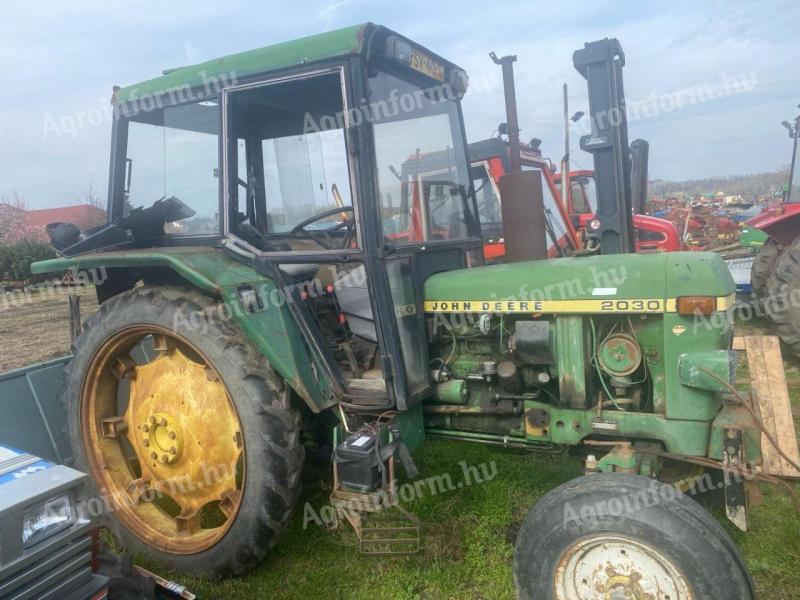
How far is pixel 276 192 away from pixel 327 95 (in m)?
0.56

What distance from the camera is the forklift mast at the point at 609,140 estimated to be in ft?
13.3

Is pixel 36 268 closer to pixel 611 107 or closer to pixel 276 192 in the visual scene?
pixel 276 192

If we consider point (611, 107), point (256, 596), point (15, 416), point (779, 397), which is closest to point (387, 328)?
point (256, 596)

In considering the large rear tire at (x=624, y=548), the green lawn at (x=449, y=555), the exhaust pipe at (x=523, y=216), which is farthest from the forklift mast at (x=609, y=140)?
the large rear tire at (x=624, y=548)

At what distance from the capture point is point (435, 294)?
2873mm

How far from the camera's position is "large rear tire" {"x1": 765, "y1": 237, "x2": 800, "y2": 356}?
506 cm

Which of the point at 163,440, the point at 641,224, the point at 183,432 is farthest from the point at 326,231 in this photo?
the point at 641,224

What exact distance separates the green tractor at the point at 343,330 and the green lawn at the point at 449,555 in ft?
0.86

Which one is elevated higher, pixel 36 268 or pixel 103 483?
pixel 36 268

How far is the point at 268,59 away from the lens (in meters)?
2.58

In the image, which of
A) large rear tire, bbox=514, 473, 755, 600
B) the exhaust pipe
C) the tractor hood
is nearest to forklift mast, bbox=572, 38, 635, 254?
the exhaust pipe

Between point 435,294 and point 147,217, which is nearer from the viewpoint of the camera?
point 435,294

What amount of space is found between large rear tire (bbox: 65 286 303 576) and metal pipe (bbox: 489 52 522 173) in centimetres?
210

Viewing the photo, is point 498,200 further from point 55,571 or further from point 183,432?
point 55,571
